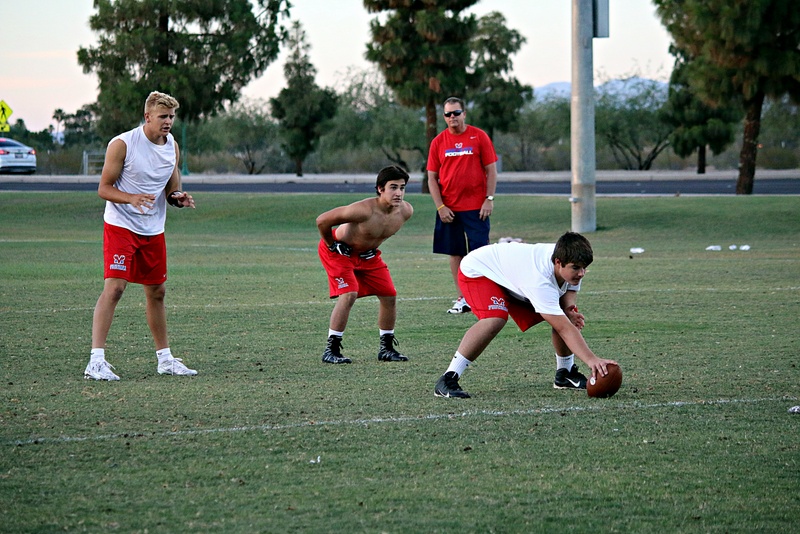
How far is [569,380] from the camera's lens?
725 centimetres

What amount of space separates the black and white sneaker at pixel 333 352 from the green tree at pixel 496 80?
151ft

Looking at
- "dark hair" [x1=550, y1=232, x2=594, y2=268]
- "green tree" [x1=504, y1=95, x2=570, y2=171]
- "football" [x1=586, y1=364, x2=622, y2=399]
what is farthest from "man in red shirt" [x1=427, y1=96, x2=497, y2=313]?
"green tree" [x1=504, y1=95, x2=570, y2=171]

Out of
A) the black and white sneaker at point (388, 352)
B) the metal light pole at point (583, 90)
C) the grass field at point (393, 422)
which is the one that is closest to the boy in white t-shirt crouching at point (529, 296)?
the grass field at point (393, 422)

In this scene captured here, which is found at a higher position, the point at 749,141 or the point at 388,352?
the point at 749,141

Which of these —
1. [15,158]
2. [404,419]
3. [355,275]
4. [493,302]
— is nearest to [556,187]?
[15,158]

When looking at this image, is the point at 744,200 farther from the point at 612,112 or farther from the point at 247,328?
the point at 612,112

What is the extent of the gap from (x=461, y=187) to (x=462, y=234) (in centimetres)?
48

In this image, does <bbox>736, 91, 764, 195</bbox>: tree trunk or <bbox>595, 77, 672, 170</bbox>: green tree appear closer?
<bbox>736, 91, 764, 195</bbox>: tree trunk

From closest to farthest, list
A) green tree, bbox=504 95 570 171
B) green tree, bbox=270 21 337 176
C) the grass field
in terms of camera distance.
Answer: the grass field
green tree, bbox=270 21 337 176
green tree, bbox=504 95 570 171

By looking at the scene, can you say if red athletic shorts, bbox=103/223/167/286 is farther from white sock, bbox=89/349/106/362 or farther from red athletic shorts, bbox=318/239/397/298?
red athletic shorts, bbox=318/239/397/298

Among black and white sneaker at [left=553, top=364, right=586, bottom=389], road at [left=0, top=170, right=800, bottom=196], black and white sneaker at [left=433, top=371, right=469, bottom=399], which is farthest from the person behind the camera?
road at [left=0, top=170, right=800, bottom=196]

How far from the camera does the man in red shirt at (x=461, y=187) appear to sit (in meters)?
11.7

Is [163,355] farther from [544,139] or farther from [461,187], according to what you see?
[544,139]

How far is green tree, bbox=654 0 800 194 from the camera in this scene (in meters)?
28.2
